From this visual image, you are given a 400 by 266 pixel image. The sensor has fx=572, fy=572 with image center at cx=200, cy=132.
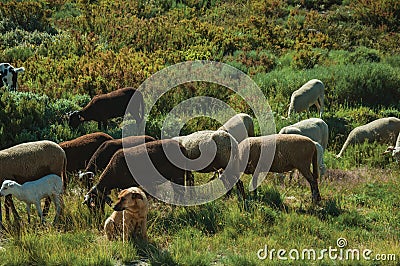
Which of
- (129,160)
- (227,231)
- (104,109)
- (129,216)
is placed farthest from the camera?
(104,109)

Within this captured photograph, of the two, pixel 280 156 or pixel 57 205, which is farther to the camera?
pixel 280 156

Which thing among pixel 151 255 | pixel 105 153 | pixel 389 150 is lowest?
pixel 389 150

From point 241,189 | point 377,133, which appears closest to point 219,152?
point 241,189

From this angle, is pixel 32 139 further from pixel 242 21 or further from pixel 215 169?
pixel 242 21

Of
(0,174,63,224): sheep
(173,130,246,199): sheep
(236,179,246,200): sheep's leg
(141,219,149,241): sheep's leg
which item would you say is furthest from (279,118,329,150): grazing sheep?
(0,174,63,224): sheep

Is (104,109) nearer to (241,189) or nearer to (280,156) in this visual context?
(241,189)

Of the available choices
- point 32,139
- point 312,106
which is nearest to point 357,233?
point 32,139

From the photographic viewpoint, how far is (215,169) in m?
10.4

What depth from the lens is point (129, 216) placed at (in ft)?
26.1

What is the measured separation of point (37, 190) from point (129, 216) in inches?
58.5

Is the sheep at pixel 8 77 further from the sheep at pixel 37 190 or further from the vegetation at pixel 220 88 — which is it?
the sheep at pixel 37 190

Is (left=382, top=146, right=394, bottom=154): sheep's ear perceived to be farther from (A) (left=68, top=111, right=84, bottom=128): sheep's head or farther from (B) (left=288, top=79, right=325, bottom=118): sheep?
(A) (left=68, top=111, right=84, bottom=128): sheep's head

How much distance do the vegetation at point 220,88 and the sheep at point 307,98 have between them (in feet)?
1.65

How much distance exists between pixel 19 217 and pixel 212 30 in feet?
56.9
